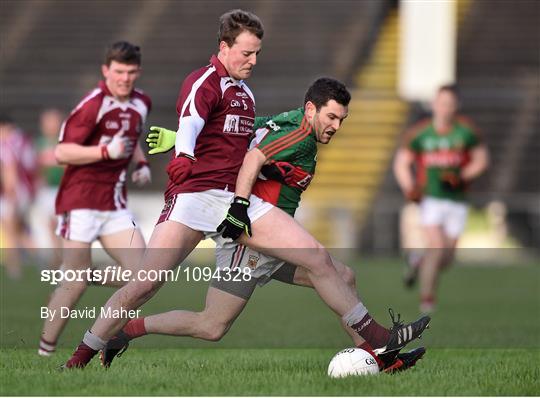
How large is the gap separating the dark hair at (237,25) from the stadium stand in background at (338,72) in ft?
48.1

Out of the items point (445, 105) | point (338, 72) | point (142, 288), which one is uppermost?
point (338, 72)

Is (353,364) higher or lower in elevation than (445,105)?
lower

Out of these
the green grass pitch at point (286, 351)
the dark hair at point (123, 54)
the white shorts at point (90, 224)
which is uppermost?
the dark hair at point (123, 54)

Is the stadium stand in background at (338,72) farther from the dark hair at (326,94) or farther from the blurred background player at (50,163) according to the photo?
the dark hair at (326,94)

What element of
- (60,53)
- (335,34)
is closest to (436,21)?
(335,34)

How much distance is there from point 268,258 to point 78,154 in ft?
6.17

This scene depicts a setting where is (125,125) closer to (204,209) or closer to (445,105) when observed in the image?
(204,209)

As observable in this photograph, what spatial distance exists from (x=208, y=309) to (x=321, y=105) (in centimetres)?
133

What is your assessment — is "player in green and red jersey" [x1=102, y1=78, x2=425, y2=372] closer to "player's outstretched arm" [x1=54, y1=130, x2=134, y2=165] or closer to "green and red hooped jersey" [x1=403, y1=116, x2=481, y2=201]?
"player's outstretched arm" [x1=54, y1=130, x2=134, y2=165]

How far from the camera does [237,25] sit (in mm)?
7336

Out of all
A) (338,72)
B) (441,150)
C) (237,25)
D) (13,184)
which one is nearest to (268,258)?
(237,25)

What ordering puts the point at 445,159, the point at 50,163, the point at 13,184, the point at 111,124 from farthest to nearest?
the point at 13,184 → the point at 50,163 → the point at 445,159 → the point at 111,124

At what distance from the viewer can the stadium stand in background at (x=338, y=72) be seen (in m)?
24.4

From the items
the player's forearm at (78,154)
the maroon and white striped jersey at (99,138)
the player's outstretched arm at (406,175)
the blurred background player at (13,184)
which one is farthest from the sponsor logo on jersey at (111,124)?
the blurred background player at (13,184)
